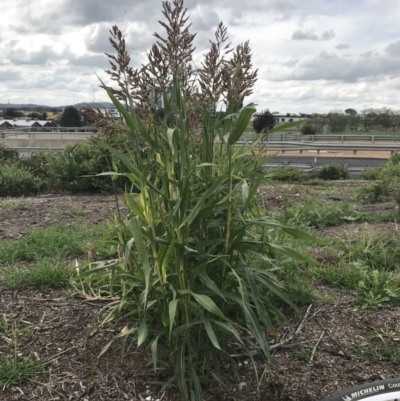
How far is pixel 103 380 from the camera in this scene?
7.26 ft

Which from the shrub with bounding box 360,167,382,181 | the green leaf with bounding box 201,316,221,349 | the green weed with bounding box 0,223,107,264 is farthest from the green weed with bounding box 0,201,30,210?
the shrub with bounding box 360,167,382,181

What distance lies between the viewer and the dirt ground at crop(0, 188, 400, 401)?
216 centimetres

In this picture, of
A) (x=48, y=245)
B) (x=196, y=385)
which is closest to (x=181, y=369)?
(x=196, y=385)

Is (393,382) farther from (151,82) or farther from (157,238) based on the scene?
(151,82)

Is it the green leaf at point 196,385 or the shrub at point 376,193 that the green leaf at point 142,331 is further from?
the shrub at point 376,193

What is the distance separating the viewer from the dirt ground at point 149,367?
7.09ft

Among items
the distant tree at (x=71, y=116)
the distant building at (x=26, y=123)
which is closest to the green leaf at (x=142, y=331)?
the distant tree at (x=71, y=116)

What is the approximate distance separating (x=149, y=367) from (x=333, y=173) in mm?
11494

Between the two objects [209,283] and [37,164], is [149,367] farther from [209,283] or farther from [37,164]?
[37,164]

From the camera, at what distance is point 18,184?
934 cm

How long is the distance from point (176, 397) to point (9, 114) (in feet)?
152

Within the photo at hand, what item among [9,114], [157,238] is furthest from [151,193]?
[9,114]

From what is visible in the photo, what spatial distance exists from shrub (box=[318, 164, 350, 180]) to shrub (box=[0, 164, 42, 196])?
7.68 meters

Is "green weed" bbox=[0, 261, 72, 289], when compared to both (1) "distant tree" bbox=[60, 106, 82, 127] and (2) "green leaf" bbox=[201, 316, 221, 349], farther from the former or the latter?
(1) "distant tree" bbox=[60, 106, 82, 127]
